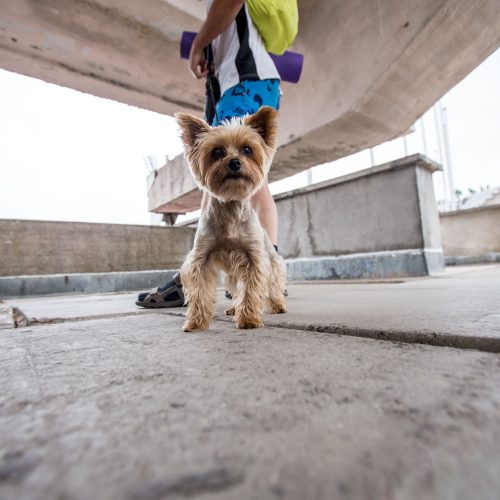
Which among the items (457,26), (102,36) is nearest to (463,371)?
(457,26)

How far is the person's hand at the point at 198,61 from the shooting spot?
2350mm

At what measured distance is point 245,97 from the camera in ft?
7.66

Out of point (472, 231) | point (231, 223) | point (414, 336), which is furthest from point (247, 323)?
point (472, 231)

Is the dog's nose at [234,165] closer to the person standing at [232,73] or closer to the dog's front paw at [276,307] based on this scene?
the person standing at [232,73]

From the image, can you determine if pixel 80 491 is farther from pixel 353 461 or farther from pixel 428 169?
pixel 428 169

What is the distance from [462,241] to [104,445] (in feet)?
39.6

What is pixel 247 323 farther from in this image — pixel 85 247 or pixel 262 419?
pixel 85 247

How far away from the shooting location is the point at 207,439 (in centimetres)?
48

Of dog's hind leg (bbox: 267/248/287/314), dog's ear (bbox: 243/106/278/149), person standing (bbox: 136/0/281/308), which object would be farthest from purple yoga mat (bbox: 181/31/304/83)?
dog's hind leg (bbox: 267/248/287/314)

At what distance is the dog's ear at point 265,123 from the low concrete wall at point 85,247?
4901mm

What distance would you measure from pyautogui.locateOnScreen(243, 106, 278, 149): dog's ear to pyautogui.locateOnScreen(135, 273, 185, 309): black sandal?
1.16 meters

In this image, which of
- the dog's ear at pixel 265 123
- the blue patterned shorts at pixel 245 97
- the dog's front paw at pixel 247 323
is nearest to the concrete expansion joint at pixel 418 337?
the dog's front paw at pixel 247 323

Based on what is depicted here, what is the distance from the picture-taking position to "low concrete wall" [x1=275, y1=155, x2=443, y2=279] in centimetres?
464

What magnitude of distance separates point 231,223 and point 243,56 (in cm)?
124
